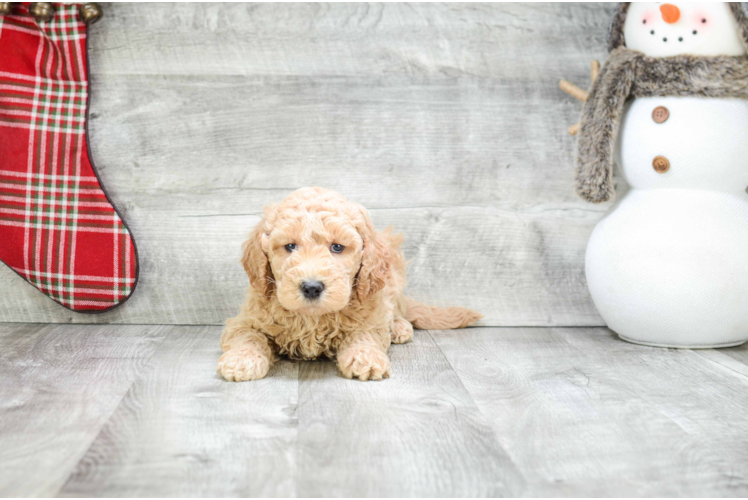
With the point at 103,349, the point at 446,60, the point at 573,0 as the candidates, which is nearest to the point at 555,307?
the point at 446,60

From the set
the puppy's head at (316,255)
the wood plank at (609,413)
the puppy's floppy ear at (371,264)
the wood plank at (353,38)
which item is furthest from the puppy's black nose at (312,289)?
the wood plank at (353,38)

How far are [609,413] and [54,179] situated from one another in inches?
72.9

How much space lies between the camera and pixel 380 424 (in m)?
1.37

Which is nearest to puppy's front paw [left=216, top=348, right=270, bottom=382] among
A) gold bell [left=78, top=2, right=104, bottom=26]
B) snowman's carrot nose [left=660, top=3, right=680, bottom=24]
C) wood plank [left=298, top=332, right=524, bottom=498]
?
wood plank [left=298, top=332, right=524, bottom=498]

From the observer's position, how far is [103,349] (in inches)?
76.0

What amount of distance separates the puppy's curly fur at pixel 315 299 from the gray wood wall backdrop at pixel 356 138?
49cm

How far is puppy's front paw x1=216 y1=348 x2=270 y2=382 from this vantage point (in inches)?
64.3

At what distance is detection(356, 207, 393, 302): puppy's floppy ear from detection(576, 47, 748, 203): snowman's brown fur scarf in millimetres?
714

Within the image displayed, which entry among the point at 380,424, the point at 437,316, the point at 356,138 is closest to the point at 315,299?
the point at 380,424

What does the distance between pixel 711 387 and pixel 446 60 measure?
4.51ft

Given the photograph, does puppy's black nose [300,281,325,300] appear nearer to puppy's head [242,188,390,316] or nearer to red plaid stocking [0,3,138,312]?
puppy's head [242,188,390,316]

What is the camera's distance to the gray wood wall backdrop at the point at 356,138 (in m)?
2.25

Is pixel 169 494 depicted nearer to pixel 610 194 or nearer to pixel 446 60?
pixel 610 194

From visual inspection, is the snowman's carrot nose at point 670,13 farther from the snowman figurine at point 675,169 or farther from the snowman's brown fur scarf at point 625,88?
the snowman's brown fur scarf at point 625,88
